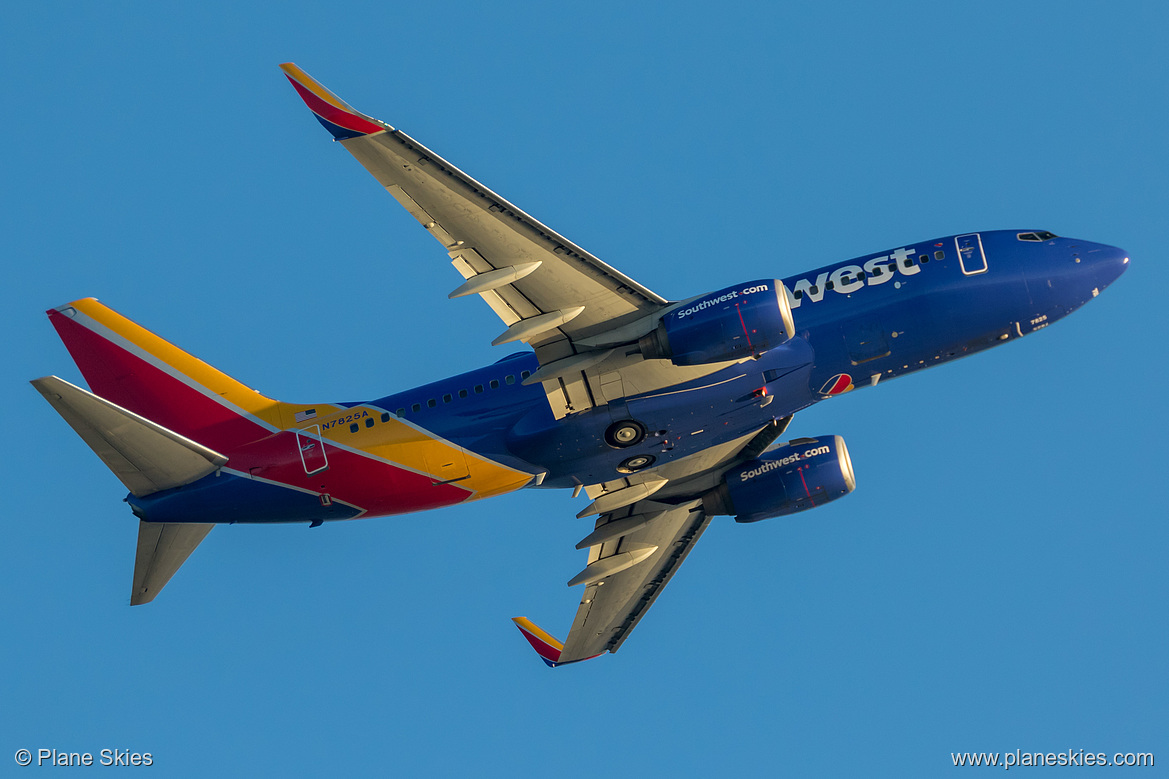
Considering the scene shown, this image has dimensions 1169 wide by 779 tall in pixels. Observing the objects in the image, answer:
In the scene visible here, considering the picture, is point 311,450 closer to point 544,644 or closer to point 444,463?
point 444,463

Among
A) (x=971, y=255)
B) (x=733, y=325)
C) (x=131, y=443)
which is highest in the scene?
(x=971, y=255)

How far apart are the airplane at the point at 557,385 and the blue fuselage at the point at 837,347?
0.19 feet

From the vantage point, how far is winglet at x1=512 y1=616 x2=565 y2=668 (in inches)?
1784

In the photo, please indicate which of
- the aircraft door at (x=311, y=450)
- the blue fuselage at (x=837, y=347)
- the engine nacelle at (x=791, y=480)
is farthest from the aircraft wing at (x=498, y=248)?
the engine nacelle at (x=791, y=480)

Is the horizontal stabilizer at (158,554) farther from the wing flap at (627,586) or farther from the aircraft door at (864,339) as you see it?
the aircraft door at (864,339)

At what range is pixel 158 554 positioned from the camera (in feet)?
124

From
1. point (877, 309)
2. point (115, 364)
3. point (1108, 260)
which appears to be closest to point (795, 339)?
point (877, 309)

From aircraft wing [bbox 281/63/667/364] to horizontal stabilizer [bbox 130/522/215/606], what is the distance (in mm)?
13591

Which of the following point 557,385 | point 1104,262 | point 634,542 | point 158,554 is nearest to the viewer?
point 557,385

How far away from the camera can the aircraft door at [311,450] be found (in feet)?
121

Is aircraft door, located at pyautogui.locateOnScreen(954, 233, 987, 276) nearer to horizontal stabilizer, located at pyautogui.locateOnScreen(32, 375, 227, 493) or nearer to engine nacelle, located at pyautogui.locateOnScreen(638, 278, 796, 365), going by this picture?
engine nacelle, located at pyautogui.locateOnScreen(638, 278, 796, 365)

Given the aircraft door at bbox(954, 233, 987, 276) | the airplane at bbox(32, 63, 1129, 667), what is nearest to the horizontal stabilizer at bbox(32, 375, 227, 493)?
the airplane at bbox(32, 63, 1129, 667)

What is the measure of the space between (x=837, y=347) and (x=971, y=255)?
5396mm

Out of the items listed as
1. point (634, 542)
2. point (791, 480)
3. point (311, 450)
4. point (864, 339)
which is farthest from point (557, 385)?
point (634, 542)
